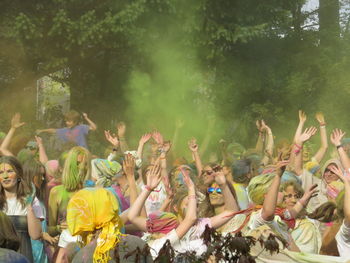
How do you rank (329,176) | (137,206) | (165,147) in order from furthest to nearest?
Answer: 1. (165,147)
2. (329,176)
3. (137,206)

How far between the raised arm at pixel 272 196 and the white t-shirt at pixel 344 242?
66 cm

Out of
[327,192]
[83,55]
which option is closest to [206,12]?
[83,55]

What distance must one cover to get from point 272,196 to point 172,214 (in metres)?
0.74

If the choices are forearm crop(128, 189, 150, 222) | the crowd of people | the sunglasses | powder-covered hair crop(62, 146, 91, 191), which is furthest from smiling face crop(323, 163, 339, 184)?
forearm crop(128, 189, 150, 222)

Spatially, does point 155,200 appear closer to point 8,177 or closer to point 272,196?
point 8,177

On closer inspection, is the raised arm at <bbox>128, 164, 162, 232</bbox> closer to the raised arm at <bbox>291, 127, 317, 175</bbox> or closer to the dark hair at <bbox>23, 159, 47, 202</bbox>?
the dark hair at <bbox>23, 159, 47, 202</bbox>

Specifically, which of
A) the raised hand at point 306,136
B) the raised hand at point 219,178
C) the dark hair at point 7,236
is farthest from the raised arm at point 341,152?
the dark hair at point 7,236

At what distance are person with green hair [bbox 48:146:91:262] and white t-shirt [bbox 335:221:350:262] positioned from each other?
2.45 metres

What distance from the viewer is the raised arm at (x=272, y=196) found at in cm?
643

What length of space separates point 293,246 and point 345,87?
42.4 feet

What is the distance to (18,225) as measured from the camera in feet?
23.9

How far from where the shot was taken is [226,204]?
6930 mm

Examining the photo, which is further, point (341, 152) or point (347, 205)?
point (341, 152)

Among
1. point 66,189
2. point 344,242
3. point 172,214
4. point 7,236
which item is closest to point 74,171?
point 66,189
